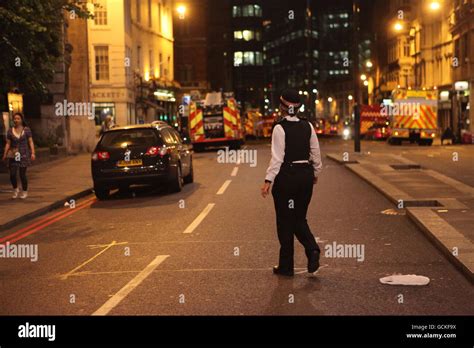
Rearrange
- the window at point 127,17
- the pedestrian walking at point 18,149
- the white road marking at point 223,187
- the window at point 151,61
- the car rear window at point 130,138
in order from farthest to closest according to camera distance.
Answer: the window at point 151,61, the window at point 127,17, the white road marking at point 223,187, the car rear window at point 130,138, the pedestrian walking at point 18,149

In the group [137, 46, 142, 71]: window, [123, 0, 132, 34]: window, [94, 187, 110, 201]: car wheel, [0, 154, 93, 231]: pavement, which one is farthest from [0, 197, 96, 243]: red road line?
[137, 46, 142, 71]: window

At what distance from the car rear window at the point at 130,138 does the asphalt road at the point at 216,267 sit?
2601 millimetres

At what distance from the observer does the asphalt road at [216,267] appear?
24.0ft

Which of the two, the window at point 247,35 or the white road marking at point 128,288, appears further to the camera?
the window at point 247,35

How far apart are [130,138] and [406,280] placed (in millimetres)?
11124

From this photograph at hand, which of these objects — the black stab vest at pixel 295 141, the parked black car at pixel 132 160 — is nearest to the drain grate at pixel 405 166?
the parked black car at pixel 132 160

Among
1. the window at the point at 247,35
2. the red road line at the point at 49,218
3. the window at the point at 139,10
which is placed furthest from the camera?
the window at the point at 247,35

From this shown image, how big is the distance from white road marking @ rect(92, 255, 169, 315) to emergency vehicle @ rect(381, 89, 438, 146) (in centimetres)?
3612

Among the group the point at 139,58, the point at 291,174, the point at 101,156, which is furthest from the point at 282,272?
the point at 139,58

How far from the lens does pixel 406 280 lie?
27.0ft

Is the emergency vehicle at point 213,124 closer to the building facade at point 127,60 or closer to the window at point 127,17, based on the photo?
the building facade at point 127,60

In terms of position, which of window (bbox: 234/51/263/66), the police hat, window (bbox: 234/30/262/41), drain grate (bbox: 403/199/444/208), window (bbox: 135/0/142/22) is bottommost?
drain grate (bbox: 403/199/444/208)

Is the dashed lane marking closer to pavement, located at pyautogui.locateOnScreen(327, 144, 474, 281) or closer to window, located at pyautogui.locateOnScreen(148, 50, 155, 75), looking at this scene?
pavement, located at pyautogui.locateOnScreen(327, 144, 474, 281)

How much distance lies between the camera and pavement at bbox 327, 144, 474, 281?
982 cm
